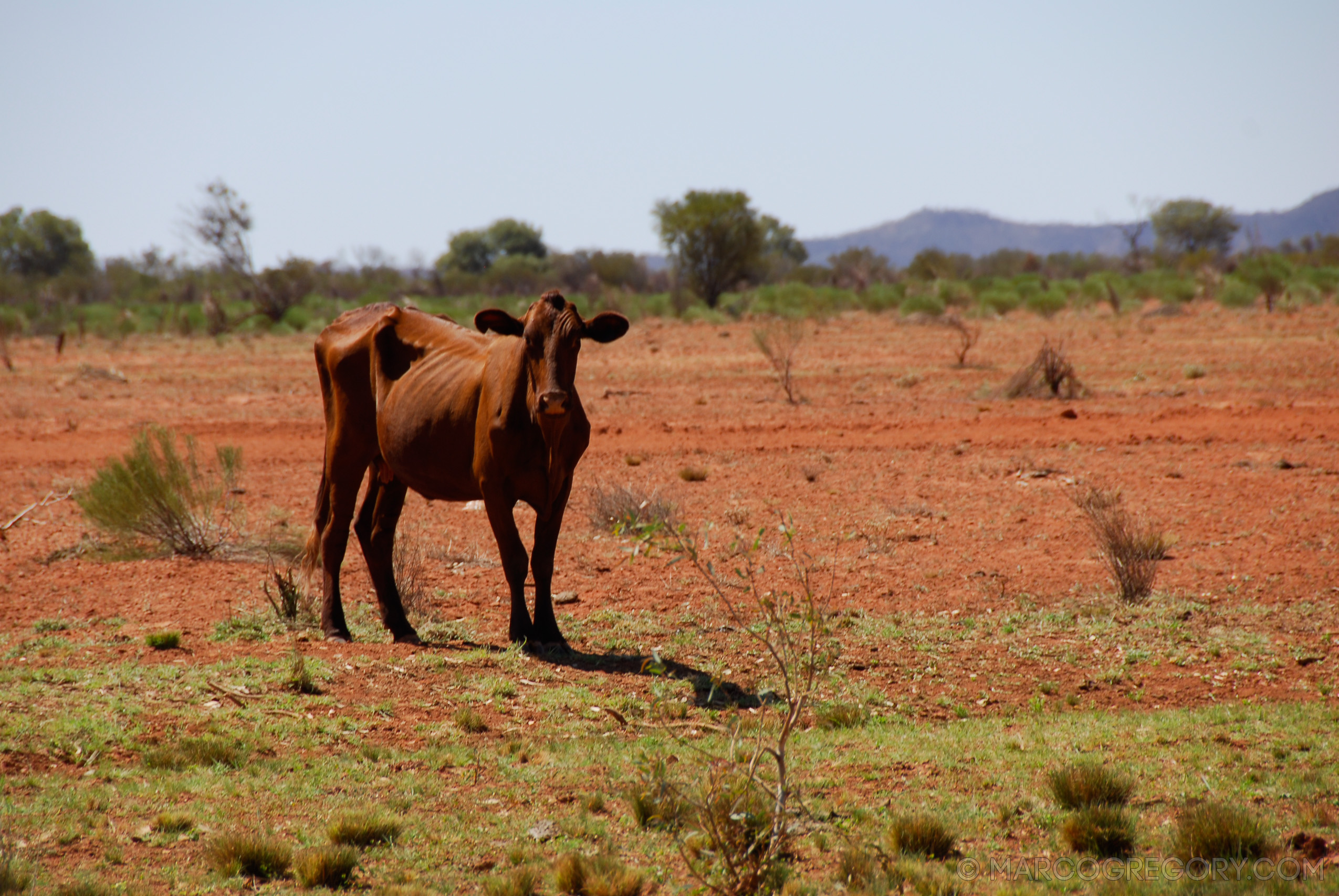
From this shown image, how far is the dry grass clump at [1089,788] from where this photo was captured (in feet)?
15.9

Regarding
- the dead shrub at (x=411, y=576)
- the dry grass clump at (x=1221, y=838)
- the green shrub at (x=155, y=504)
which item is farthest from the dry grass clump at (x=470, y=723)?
the green shrub at (x=155, y=504)

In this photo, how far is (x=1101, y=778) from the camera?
489cm

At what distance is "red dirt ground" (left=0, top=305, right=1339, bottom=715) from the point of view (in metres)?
8.51

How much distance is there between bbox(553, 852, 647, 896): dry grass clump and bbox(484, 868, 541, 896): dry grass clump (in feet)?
0.26

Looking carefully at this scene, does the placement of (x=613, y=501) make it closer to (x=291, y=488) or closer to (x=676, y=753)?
(x=291, y=488)

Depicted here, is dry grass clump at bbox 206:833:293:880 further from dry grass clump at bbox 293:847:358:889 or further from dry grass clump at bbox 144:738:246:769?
dry grass clump at bbox 144:738:246:769

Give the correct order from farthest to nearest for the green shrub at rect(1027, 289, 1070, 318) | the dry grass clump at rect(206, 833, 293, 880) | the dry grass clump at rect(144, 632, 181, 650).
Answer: the green shrub at rect(1027, 289, 1070, 318)
the dry grass clump at rect(144, 632, 181, 650)
the dry grass clump at rect(206, 833, 293, 880)

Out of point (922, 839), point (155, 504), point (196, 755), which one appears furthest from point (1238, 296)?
point (196, 755)

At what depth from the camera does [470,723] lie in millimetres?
6059

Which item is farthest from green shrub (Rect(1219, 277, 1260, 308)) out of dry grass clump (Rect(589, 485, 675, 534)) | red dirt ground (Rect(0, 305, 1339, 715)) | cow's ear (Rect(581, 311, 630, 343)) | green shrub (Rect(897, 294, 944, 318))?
cow's ear (Rect(581, 311, 630, 343))

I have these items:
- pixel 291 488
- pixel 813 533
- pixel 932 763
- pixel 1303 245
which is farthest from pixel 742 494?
pixel 1303 245

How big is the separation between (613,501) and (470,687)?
4945mm

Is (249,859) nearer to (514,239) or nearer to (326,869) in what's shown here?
(326,869)

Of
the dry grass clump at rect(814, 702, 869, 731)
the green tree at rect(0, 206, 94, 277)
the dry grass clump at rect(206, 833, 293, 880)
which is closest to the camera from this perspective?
the dry grass clump at rect(206, 833, 293, 880)
